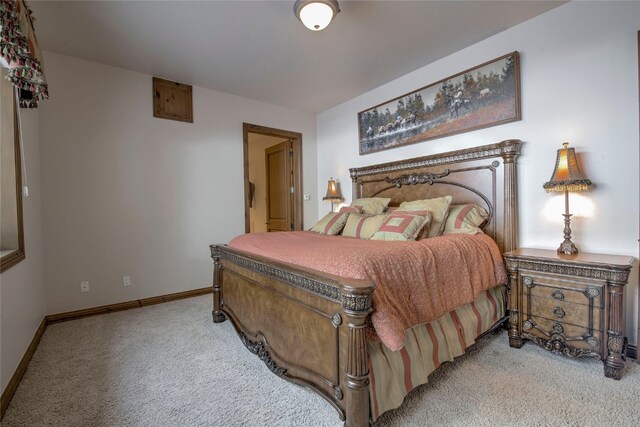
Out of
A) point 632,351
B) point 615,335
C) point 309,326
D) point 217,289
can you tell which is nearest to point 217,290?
point 217,289

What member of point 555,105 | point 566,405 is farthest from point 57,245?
point 555,105

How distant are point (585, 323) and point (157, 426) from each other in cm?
256

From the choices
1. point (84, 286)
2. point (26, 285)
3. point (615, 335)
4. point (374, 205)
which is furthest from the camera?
point (374, 205)

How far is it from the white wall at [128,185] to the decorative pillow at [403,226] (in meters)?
2.30

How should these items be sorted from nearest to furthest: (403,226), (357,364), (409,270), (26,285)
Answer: (357,364) < (409,270) < (26,285) < (403,226)

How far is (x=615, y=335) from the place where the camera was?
170cm

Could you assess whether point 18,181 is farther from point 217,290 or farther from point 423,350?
point 423,350

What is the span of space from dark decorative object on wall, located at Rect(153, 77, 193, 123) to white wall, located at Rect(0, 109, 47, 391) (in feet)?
3.57

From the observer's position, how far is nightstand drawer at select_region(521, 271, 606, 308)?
1.78 metres

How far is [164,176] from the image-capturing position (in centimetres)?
A: 339

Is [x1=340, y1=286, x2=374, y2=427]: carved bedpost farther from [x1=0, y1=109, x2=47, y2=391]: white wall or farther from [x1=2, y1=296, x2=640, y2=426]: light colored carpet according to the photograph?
[x1=0, y1=109, x2=47, y2=391]: white wall

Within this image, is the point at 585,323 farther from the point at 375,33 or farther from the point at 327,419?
the point at 375,33

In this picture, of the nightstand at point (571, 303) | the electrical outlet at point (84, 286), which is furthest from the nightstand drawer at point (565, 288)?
the electrical outlet at point (84, 286)

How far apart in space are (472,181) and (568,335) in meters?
1.45
